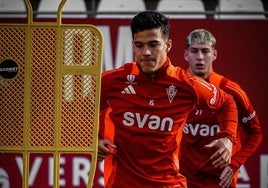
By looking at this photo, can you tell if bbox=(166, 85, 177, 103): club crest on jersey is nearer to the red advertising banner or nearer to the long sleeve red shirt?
the long sleeve red shirt

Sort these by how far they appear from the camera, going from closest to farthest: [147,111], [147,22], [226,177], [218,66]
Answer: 1. [147,22]
2. [147,111]
3. [226,177]
4. [218,66]

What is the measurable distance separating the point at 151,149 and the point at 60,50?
0.92 metres

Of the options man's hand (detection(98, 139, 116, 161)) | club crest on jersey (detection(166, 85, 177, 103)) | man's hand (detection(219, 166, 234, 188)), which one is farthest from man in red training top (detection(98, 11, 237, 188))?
man's hand (detection(219, 166, 234, 188))

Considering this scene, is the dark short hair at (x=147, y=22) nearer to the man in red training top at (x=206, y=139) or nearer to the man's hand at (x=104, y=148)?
the man's hand at (x=104, y=148)

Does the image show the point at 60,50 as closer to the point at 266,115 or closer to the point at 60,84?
the point at 60,84

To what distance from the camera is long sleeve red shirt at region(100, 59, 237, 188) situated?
6.11 metres

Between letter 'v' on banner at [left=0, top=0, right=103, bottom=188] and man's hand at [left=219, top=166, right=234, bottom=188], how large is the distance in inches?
80.5

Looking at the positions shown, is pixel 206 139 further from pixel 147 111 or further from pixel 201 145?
pixel 147 111

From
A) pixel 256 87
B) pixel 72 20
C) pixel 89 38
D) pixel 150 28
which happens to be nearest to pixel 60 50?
pixel 89 38

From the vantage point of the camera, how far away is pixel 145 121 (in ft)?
20.2

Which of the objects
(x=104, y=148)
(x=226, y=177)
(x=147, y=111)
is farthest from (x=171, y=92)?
(x=226, y=177)

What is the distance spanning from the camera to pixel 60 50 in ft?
18.5

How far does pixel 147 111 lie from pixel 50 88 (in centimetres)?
77

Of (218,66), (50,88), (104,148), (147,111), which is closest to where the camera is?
(50,88)
